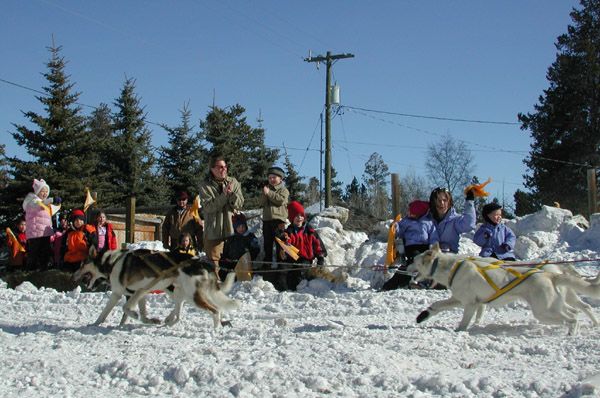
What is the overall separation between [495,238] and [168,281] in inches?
188

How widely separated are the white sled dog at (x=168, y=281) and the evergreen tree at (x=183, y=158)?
22.9 metres

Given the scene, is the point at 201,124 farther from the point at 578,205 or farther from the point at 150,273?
Result: the point at 150,273

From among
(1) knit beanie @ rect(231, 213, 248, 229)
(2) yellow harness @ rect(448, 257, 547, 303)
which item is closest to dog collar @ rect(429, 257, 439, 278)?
(2) yellow harness @ rect(448, 257, 547, 303)

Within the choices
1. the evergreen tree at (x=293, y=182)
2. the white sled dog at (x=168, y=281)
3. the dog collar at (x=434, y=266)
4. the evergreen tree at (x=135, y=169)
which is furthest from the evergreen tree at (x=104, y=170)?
the dog collar at (x=434, y=266)

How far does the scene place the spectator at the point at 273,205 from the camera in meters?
9.47

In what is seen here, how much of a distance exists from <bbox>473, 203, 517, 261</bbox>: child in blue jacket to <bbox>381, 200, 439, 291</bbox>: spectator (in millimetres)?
695

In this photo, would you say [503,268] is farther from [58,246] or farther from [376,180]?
[376,180]

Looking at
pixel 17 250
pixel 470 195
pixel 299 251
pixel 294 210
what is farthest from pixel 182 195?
pixel 470 195

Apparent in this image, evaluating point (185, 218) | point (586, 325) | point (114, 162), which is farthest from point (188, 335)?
point (114, 162)

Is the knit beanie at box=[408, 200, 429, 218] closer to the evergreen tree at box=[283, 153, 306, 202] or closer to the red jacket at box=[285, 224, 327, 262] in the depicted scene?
the red jacket at box=[285, 224, 327, 262]

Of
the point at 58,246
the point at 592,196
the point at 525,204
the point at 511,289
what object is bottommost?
the point at 511,289

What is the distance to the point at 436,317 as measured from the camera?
6.97 m

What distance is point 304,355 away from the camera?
15.2 feet

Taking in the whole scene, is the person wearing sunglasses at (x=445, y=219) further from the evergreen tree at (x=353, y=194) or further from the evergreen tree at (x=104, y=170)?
the evergreen tree at (x=353, y=194)
